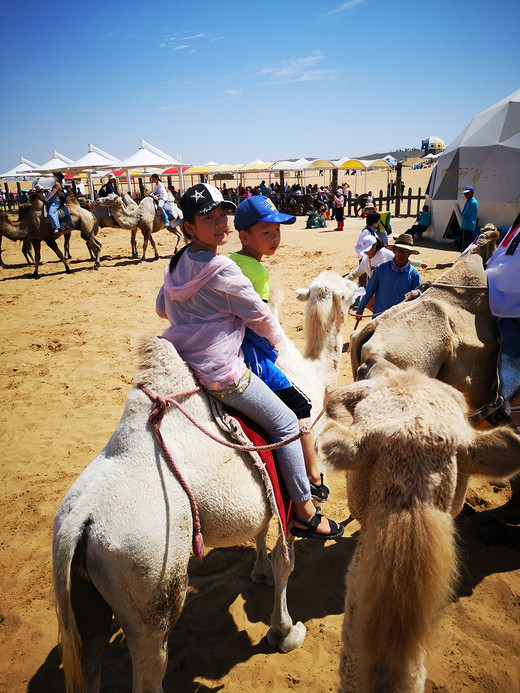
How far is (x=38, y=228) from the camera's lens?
49.6ft

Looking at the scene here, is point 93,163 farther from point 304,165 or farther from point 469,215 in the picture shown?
point 469,215

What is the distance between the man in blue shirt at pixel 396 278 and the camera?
5.61 meters

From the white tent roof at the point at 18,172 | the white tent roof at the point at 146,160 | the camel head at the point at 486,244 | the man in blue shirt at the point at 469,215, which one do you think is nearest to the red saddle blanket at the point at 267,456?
the camel head at the point at 486,244

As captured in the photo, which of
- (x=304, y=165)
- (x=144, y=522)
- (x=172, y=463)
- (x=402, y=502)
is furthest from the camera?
(x=304, y=165)

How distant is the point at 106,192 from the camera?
818 inches


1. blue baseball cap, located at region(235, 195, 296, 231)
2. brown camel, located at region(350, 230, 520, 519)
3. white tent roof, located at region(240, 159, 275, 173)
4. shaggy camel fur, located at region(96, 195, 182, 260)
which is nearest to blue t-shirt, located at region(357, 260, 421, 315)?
brown camel, located at region(350, 230, 520, 519)

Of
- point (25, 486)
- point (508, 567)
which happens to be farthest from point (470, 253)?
point (25, 486)

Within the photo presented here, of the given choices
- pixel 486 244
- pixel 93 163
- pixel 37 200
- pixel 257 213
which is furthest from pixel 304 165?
pixel 257 213

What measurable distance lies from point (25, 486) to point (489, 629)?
15.6ft

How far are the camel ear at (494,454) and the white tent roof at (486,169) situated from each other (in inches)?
560

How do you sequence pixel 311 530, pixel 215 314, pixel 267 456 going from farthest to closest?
pixel 311 530
pixel 267 456
pixel 215 314

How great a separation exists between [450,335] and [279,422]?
1825 millimetres

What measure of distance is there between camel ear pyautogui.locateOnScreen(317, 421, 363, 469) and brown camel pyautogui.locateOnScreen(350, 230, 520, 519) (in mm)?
1715

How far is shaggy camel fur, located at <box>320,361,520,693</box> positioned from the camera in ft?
4.90
